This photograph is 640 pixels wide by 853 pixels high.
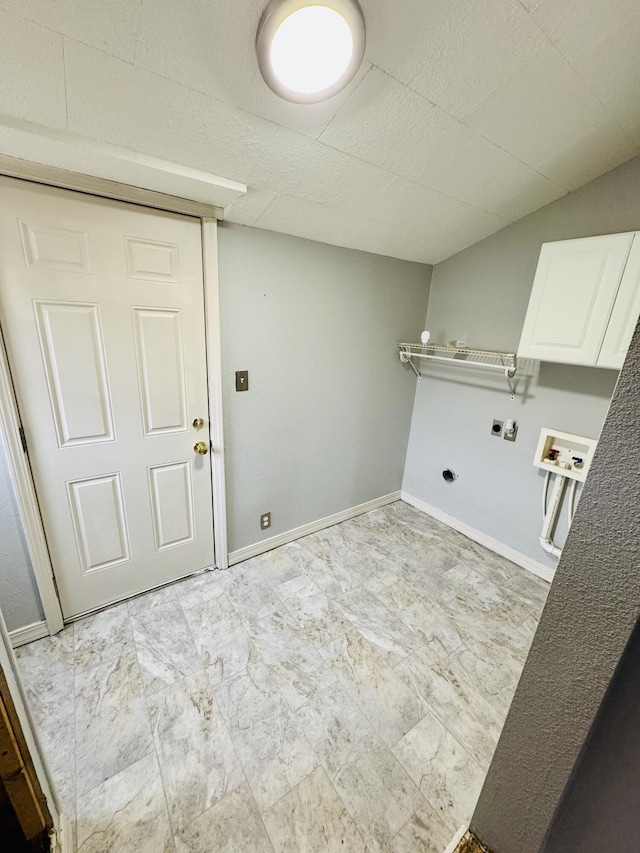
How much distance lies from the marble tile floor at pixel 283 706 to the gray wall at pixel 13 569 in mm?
181

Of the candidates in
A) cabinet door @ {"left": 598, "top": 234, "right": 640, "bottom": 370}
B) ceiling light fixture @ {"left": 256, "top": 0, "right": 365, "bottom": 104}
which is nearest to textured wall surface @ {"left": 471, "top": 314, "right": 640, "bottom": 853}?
ceiling light fixture @ {"left": 256, "top": 0, "right": 365, "bottom": 104}

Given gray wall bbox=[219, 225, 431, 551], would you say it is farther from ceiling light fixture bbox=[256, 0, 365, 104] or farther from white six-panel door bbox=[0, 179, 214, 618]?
ceiling light fixture bbox=[256, 0, 365, 104]

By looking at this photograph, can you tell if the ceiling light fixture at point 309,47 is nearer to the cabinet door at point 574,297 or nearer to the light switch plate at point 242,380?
the light switch plate at point 242,380

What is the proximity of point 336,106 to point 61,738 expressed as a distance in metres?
2.47

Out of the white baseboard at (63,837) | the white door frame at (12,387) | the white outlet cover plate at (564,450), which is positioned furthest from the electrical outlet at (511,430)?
the white baseboard at (63,837)

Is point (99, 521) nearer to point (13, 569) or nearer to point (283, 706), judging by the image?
point (13, 569)

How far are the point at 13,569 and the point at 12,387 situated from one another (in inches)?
32.6

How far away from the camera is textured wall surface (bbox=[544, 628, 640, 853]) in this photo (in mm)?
576

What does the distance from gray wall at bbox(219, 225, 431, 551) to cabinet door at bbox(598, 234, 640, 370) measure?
4.06ft

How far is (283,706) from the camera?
1.36 meters

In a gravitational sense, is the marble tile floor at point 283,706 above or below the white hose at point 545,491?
below

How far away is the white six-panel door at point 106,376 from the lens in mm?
1285

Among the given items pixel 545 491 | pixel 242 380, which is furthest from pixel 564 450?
pixel 242 380

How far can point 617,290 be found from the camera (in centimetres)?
148
